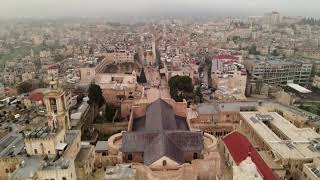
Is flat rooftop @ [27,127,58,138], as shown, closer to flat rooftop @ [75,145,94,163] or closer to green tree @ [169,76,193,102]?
flat rooftop @ [75,145,94,163]

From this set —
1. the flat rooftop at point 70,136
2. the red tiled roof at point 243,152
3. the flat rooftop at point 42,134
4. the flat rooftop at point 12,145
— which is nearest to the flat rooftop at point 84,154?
the flat rooftop at point 70,136

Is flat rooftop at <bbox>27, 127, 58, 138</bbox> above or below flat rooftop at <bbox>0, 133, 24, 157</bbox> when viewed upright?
above

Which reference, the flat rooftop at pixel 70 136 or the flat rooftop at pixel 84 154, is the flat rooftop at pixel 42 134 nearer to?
the flat rooftop at pixel 70 136

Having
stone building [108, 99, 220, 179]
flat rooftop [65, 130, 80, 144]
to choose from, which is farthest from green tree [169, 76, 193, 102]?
flat rooftop [65, 130, 80, 144]

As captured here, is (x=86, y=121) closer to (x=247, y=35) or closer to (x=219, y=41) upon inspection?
(x=219, y=41)

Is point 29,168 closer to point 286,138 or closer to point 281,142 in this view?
point 281,142

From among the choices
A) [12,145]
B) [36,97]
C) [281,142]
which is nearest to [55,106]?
[12,145]
